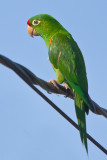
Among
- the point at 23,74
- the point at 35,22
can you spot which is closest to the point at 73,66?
the point at 35,22

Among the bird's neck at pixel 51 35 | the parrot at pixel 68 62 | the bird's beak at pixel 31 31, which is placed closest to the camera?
the parrot at pixel 68 62

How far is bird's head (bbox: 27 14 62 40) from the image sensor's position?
18.0 feet

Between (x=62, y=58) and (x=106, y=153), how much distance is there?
1.90 metres

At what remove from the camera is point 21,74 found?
103 inches

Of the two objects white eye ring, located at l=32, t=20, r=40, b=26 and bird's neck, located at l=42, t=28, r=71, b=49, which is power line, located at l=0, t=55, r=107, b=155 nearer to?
bird's neck, located at l=42, t=28, r=71, b=49

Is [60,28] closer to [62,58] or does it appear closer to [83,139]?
[62,58]

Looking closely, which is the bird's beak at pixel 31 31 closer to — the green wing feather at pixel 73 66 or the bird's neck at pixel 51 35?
the bird's neck at pixel 51 35

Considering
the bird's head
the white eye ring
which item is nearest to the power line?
the bird's head

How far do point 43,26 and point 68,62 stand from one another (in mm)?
1346

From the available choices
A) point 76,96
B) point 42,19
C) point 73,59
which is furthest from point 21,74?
point 42,19

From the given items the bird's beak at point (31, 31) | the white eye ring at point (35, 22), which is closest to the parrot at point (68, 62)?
the white eye ring at point (35, 22)

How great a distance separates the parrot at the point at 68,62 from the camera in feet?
13.1

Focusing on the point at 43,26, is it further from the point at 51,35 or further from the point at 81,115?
the point at 81,115


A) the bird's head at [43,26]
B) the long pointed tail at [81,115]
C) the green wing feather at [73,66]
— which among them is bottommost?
the long pointed tail at [81,115]
